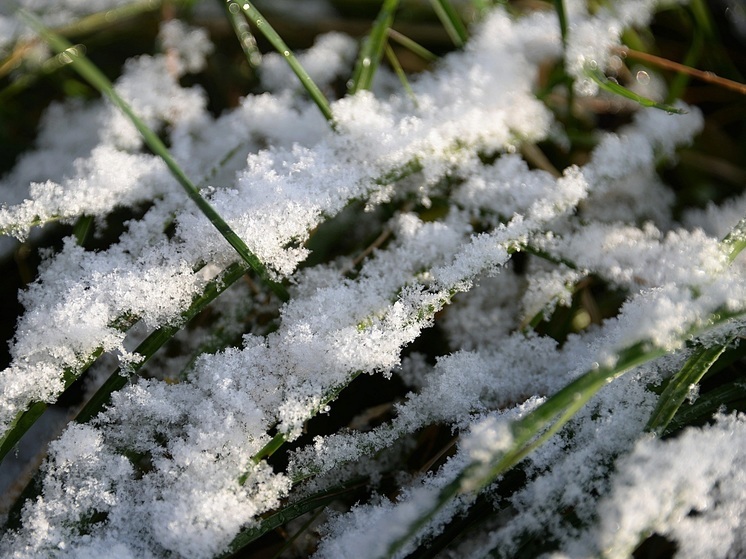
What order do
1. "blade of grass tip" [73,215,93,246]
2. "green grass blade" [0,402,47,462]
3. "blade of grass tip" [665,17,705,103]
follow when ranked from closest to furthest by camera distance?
"green grass blade" [0,402,47,462] < "blade of grass tip" [73,215,93,246] < "blade of grass tip" [665,17,705,103]

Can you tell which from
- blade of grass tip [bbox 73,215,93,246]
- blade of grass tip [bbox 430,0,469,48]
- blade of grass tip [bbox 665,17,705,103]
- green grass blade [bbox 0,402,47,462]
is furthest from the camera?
blade of grass tip [bbox 665,17,705,103]

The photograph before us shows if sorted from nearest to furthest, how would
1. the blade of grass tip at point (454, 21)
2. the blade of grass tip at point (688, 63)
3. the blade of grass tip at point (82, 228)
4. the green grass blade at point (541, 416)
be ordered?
the green grass blade at point (541, 416)
the blade of grass tip at point (82, 228)
the blade of grass tip at point (454, 21)
the blade of grass tip at point (688, 63)

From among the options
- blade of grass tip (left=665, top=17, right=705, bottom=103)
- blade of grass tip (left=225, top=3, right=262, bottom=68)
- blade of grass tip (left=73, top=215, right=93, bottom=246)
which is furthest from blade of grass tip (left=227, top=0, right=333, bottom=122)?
blade of grass tip (left=665, top=17, right=705, bottom=103)

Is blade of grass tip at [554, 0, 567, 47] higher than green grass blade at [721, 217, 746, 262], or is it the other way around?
blade of grass tip at [554, 0, 567, 47]

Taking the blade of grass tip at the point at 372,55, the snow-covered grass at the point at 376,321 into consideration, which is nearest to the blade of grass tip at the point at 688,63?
the snow-covered grass at the point at 376,321

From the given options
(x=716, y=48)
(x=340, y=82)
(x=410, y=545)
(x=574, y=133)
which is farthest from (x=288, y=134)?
(x=716, y=48)

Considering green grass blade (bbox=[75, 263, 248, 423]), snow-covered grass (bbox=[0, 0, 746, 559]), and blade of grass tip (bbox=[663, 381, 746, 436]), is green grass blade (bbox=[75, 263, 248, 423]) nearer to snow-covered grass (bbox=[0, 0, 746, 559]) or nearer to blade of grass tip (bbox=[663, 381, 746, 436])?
snow-covered grass (bbox=[0, 0, 746, 559])

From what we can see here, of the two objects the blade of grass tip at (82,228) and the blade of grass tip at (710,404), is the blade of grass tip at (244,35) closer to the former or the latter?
the blade of grass tip at (82,228)

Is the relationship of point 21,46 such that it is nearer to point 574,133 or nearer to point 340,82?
point 340,82
